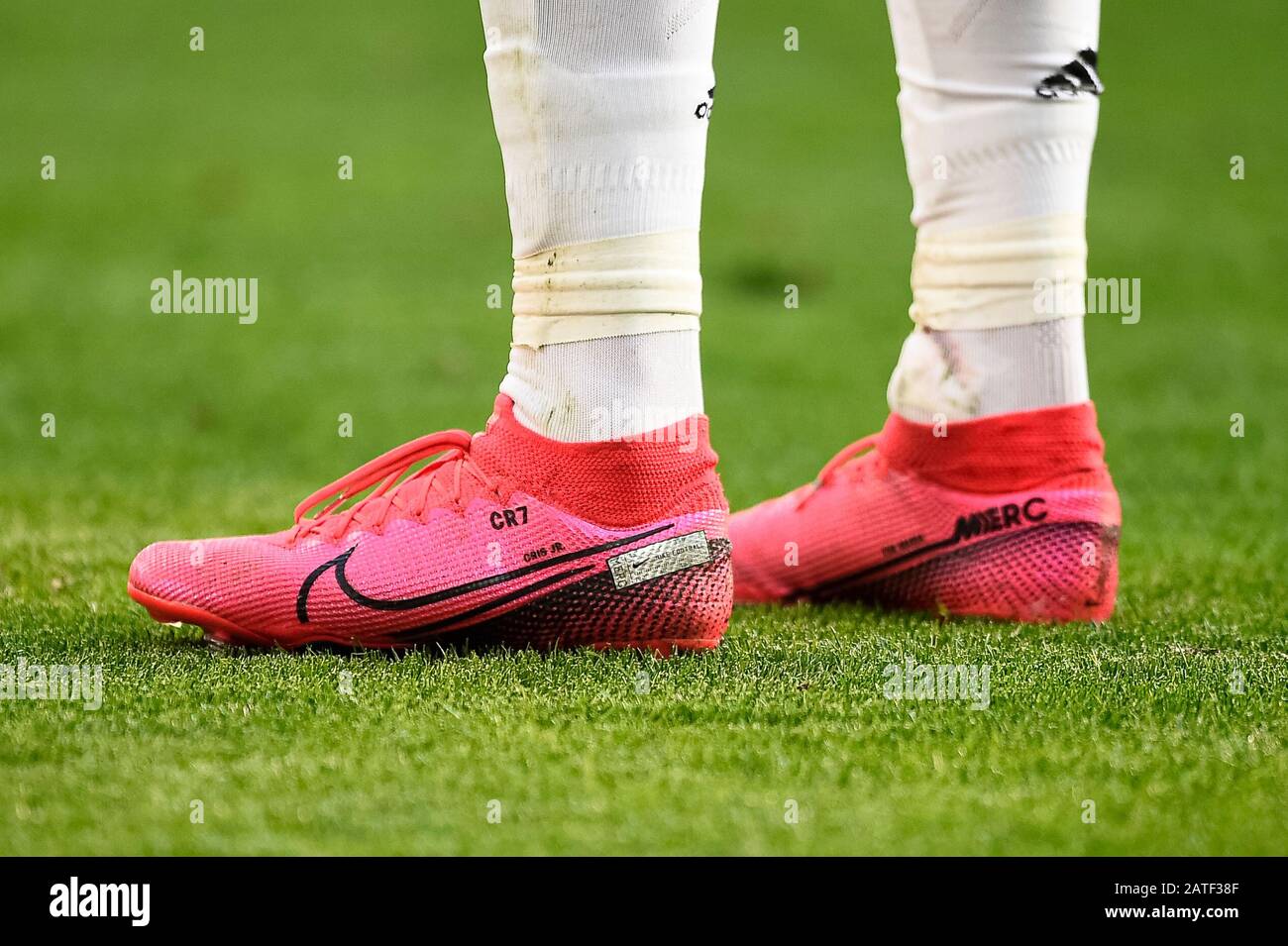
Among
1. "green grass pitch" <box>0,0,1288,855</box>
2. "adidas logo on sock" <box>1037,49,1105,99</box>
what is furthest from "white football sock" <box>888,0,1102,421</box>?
"green grass pitch" <box>0,0,1288,855</box>

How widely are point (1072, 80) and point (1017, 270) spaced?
19 cm

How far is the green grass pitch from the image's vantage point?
3.25 feet

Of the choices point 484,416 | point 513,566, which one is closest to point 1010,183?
point 513,566

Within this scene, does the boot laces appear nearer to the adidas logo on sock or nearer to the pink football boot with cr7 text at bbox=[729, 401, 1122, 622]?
the pink football boot with cr7 text at bbox=[729, 401, 1122, 622]

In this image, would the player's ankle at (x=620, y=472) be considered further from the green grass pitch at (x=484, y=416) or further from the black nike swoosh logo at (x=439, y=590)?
the green grass pitch at (x=484, y=416)

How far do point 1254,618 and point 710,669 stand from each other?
2.05 feet

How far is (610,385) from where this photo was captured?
1309 mm

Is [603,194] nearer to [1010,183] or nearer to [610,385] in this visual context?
[610,385]

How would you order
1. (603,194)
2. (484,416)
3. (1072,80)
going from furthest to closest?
(484,416), (1072,80), (603,194)

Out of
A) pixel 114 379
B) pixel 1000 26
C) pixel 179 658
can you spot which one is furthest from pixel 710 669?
pixel 114 379

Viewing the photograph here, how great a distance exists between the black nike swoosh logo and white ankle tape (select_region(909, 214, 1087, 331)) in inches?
17.7

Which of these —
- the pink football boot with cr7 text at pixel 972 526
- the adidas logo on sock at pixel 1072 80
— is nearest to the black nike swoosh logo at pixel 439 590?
the pink football boot with cr7 text at pixel 972 526
